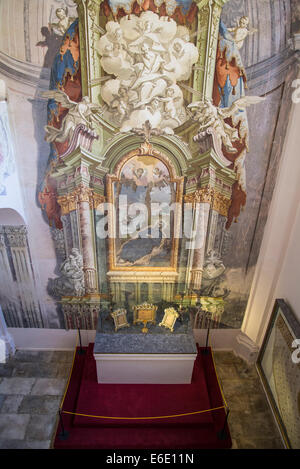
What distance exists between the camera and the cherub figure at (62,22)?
472 cm

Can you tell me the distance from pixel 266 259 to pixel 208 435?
12.5 ft

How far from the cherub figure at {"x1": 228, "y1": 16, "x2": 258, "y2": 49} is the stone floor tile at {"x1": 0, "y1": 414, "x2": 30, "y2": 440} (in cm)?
833

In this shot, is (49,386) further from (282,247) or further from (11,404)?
(282,247)

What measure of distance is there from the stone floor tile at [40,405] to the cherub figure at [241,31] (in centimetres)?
799

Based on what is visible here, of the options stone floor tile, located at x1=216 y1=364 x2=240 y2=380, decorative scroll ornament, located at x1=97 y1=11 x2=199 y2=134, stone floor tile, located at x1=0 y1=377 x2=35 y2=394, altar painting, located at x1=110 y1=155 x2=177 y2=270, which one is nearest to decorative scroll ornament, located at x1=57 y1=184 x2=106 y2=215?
altar painting, located at x1=110 y1=155 x2=177 y2=270

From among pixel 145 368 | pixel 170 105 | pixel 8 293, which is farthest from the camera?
pixel 8 293

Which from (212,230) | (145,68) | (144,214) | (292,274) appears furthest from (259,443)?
(145,68)

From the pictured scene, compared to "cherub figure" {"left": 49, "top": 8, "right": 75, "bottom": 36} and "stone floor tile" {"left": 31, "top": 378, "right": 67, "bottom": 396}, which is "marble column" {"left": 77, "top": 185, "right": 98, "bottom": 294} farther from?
"cherub figure" {"left": 49, "top": 8, "right": 75, "bottom": 36}

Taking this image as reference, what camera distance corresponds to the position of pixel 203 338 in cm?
756

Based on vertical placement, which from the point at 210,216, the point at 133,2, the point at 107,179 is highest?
the point at 133,2

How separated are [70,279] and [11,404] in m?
2.93

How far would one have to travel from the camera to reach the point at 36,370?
7.02 meters

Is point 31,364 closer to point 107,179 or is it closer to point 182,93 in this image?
point 107,179

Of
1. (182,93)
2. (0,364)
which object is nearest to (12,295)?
(0,364)
